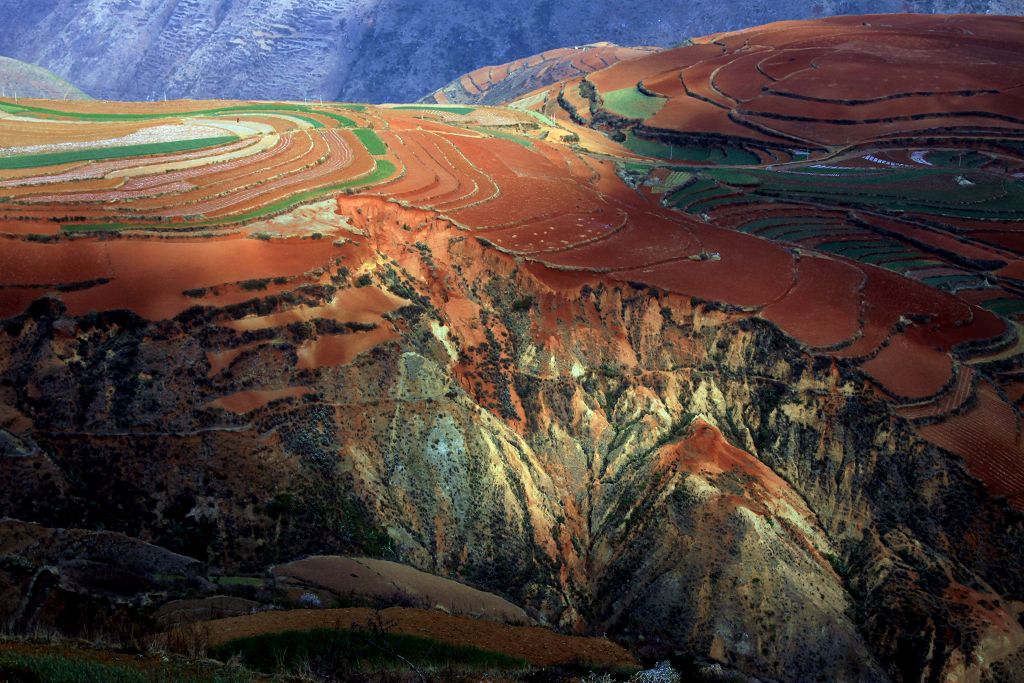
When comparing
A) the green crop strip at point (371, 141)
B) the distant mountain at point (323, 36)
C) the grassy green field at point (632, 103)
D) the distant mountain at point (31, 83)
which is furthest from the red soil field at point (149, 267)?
the distant mountain at point (323, 36)

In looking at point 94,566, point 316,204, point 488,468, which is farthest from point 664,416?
point 94,566

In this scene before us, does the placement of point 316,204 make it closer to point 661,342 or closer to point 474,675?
point 661,342

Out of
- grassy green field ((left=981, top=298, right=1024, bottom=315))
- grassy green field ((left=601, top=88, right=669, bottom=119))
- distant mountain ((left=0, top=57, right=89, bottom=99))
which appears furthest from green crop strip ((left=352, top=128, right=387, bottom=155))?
distant mountain ((left=0, top=57, right=89, bottom=99))

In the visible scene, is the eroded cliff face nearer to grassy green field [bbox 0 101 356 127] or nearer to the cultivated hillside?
the cultivated hillside

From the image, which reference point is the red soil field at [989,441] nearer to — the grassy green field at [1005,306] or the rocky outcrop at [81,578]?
the grassy green field at [1005,306]

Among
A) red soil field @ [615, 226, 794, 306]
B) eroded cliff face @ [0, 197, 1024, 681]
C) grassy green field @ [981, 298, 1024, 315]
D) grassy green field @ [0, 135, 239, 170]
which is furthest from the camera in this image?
grassy green field @ [981, 298, 1024, 315]

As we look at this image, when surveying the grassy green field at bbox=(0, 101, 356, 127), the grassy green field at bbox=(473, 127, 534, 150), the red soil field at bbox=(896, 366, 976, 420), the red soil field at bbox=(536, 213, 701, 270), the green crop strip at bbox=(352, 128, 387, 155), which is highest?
the grassy green field at bbox=(0, 101, 356, 127)

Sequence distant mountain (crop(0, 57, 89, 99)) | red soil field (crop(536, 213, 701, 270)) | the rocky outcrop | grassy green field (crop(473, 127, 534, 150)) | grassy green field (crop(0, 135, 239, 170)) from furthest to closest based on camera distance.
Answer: distant mountain (crop(0, 57, 89, 99)), grassy green field (crop(473, 127, 534, 150)), grassy green field (crop(0, 135, 239, 170)), red soil field (crop(536, 213, 701, 270)), the rocky outcrop
